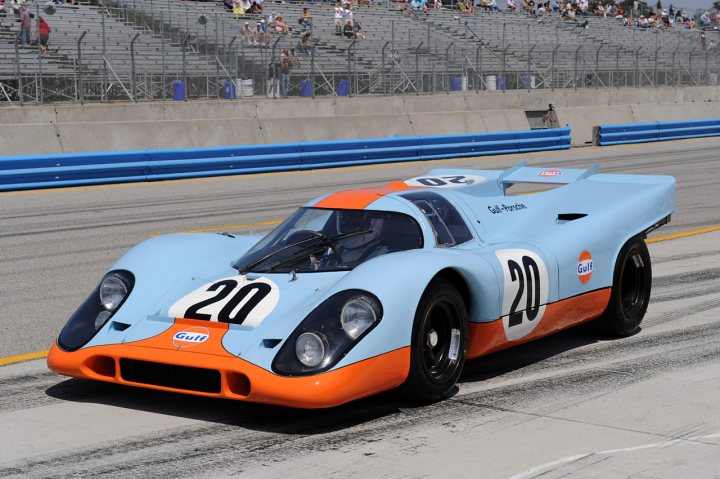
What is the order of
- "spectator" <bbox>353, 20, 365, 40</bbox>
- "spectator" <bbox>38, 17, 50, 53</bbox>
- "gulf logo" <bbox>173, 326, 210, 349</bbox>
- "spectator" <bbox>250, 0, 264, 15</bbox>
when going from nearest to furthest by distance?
"gulf logo" <bbox>173, 326, 210, 349</bbox> < "spectator" <bbox>38, 17, 50, 53</bbox> < "spectator" <bbox>250, 0, 264, 15</bbox> < "spectator" <bbox>353, 20, 365, 40</bbox>

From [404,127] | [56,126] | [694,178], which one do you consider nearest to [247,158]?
[56,126]

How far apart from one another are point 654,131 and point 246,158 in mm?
13605

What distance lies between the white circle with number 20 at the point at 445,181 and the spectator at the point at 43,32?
15.7 metres

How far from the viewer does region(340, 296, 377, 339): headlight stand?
5.55 m

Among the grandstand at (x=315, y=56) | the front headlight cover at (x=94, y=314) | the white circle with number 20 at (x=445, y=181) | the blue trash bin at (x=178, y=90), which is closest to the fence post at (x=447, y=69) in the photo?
the grandstand at (x=315, y=56)

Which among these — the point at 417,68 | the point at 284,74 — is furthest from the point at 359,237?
the point at 417,68

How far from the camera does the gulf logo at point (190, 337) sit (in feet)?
18.6

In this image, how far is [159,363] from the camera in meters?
5.63

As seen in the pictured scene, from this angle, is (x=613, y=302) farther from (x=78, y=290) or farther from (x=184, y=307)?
(x=78, y=290)

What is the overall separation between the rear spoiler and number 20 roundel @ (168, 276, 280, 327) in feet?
8.72

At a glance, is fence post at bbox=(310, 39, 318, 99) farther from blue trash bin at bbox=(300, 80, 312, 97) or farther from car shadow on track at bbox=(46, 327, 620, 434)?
car shadow on track at bbox=(46, 327, 620, 434)

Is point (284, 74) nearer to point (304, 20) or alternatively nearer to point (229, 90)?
point (229, 90)

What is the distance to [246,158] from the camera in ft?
66.5

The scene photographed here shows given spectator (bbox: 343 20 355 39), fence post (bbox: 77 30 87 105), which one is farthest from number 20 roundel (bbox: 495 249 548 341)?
spectator (bbox: 343 20 355 39)
